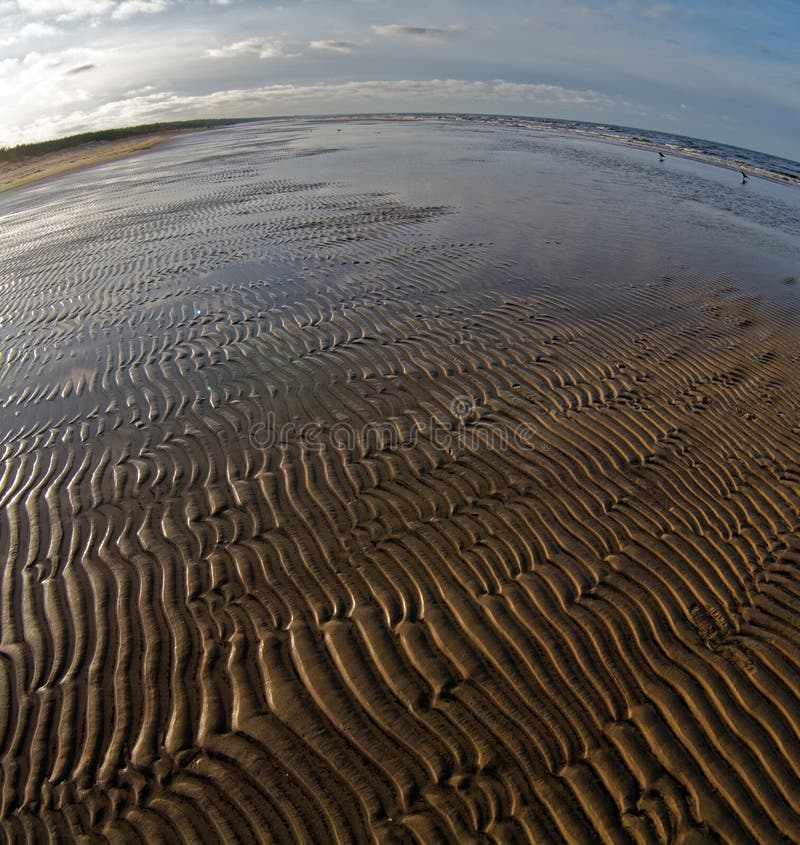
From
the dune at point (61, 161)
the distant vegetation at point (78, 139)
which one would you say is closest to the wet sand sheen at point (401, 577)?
the dune at point (61, 161)

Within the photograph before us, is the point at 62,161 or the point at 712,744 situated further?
the point at 62,161

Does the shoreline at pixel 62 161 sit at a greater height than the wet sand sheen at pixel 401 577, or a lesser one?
greater

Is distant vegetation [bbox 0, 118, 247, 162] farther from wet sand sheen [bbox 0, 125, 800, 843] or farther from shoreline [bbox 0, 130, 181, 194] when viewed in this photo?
wet sand sheen [bbox 0, 125, 800, 843]

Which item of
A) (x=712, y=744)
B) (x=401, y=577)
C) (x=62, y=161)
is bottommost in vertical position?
(x=712, y=744)

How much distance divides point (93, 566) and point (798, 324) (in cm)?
1403

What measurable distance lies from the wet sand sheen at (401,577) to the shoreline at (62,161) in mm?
38853

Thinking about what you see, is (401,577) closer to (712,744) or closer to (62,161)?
(712,744)

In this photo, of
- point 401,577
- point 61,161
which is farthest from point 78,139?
point 401,577

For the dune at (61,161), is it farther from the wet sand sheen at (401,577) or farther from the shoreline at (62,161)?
the wet sand sheen at (401,577)

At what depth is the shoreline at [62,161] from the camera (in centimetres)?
3941

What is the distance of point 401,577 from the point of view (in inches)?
208

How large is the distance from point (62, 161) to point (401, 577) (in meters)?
60.5

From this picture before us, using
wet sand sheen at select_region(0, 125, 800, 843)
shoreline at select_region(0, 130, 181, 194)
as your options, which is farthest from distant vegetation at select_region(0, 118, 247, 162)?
wet sand sheen at select_region(0, 125, 800, 843)

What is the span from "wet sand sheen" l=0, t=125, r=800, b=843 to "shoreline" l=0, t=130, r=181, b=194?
127 ft
